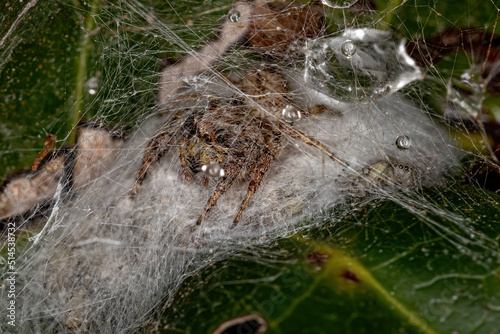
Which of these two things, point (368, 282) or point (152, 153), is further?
point (152, 153)

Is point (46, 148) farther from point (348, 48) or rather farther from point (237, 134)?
point (348, 48)

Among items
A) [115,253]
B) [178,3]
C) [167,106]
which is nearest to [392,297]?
[115,253]

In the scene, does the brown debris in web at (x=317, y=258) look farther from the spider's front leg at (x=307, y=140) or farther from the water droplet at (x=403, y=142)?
the water droplet at (x=403, y=142)

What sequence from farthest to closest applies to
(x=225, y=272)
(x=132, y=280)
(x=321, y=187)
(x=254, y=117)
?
(x=254, y=117), (x=321, y=187), (x=132, y=280), (x=225, y=272)

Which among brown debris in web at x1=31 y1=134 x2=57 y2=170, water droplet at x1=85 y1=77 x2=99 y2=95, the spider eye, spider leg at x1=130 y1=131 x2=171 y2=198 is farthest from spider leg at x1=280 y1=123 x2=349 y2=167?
brown debris in web at x1=31 y1=134 x2=57 y2=170

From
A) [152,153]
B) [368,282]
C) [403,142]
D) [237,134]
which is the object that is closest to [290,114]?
[237,134]

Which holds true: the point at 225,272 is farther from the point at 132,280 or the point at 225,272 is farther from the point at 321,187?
the point at 321,187
